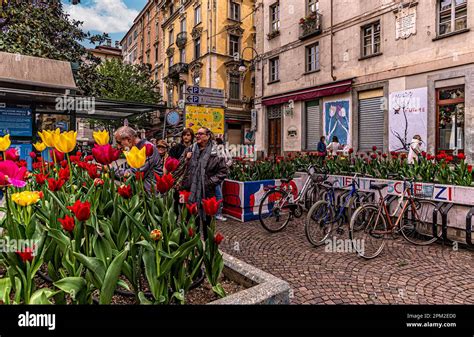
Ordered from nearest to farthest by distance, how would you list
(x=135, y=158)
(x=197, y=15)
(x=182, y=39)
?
(x=135, y=158) < (x=197, y=15) < (x=182, y=39)

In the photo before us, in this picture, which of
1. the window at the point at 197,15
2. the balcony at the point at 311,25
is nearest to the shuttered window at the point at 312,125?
the balcony at the point at 311,25

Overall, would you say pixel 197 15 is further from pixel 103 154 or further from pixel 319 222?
pixel 103 154

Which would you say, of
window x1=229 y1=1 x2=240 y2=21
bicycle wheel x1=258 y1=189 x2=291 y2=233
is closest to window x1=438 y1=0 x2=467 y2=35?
bicycle wheel x1=258 y1=189 x2=291 y2=233

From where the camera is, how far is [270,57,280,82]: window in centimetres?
2003

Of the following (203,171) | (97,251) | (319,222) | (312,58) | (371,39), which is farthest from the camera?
(312,58)

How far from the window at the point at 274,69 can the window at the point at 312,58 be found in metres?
2.51

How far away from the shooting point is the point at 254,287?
188cm

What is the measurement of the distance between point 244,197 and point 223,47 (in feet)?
77.9

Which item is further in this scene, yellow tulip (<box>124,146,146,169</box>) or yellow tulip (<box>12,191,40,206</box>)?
yellow tulip (<box>124,146,146,169</box>)

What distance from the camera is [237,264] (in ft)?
7.66

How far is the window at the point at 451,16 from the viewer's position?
37.0ft

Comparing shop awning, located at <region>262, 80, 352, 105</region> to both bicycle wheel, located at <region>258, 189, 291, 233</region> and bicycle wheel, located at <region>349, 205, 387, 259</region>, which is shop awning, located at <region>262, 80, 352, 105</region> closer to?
bicycle wheel, located at <region>258, 189, 291, 233</region>

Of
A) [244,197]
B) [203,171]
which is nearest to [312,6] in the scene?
[244,197]

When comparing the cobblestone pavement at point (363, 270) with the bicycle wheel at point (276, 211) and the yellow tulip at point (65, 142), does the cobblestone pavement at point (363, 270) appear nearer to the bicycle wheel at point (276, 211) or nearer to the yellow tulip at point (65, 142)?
the bicycle wheel at point (276, 211)
